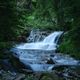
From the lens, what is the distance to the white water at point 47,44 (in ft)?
68.3

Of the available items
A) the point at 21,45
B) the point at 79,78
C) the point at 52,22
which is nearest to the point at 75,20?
the point at 79,78

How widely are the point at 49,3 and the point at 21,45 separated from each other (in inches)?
306

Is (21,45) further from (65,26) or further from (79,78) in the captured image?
(79,78)

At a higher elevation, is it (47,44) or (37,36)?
(37,36)

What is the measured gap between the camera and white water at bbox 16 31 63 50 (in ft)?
68.3

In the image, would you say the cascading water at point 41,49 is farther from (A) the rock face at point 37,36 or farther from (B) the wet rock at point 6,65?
(B) the wet rock at point 6,65

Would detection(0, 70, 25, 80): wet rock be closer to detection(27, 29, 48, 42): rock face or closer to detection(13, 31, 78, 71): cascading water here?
detection(13, 31, 78, 71): cascading water

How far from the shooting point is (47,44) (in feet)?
70.6

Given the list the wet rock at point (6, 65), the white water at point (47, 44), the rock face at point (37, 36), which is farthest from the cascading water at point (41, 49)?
the wet rock at point (6, 65)

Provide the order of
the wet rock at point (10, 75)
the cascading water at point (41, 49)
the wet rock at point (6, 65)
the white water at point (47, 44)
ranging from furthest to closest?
the white water at point (47, 44) → the cascading water at point (41, 49) → the wet rock at point (6, 65) → the wet rock at point (10, 75)

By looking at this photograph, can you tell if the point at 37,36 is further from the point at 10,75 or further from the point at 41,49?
the point at 10,75

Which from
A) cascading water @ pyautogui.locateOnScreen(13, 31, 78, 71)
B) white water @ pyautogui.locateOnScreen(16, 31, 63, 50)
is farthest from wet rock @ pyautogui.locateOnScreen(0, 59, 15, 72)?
white water @ pyautogui.locateOnScreen(16, 31, 63, 50)

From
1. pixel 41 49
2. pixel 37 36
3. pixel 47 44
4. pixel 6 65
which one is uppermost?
pixel 37 36

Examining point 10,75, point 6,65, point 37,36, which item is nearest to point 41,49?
point 37,36
